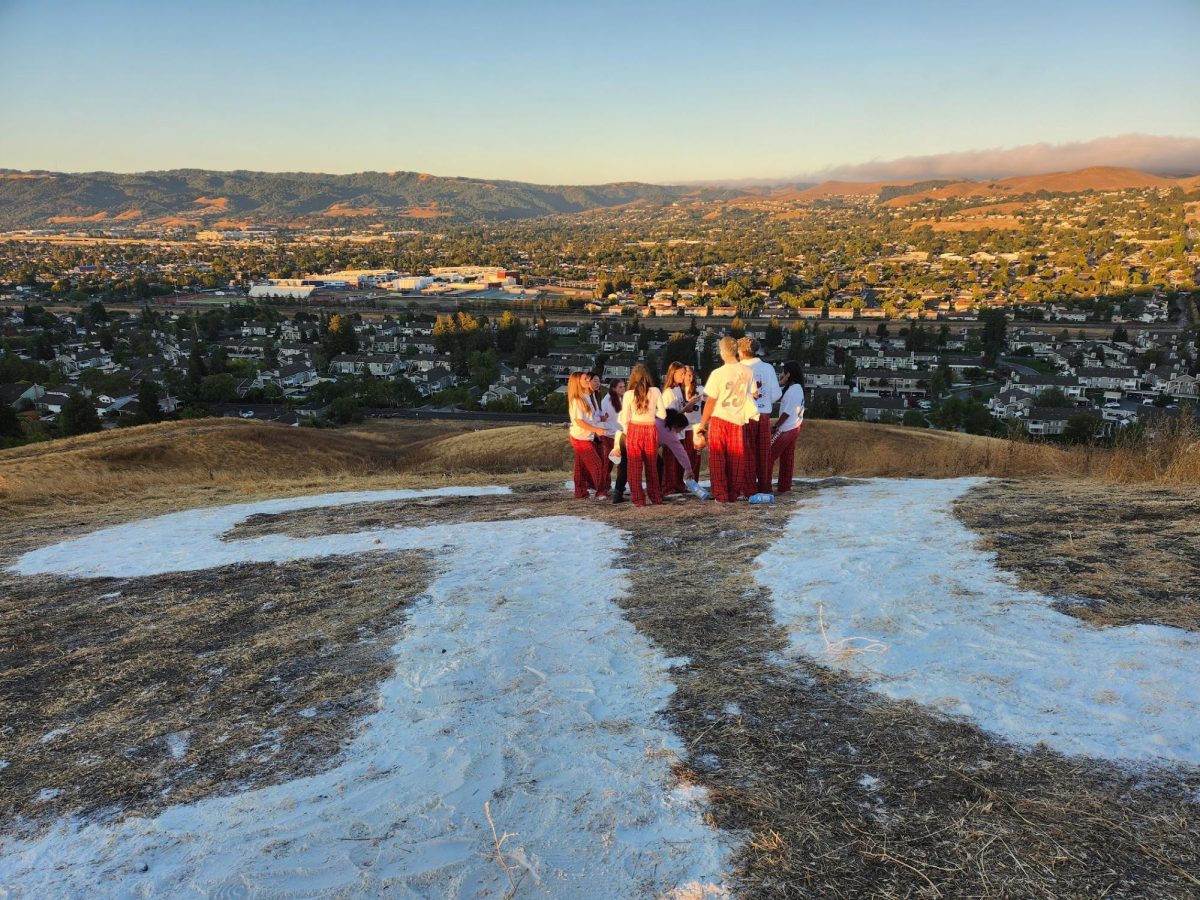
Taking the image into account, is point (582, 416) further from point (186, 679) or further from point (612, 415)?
point (186, 679)

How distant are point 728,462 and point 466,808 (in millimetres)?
5930

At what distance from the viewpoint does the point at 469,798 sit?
3.36m

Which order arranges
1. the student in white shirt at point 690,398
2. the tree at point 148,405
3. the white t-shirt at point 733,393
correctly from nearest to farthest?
the white t-shirt at point 733,393
the student in white shirt at point 690,398
the tree at point 148,405

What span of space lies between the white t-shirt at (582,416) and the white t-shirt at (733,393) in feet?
5.27

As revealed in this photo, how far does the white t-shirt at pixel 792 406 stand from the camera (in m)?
8.48

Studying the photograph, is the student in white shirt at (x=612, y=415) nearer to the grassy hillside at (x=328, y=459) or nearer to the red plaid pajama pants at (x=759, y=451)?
the red plaid pajama pants at (x=759, y=451)

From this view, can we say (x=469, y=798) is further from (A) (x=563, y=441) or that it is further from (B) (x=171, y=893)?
(A) (x=563, y=441)

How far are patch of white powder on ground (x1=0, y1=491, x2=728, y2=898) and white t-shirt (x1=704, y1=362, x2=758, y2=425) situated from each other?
3.59 m

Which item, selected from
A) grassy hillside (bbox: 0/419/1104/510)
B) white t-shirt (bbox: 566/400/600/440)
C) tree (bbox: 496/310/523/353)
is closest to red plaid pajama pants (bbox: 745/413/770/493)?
white t-shirt (bbox: 566/400/600/440)

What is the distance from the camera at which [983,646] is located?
15.0ft

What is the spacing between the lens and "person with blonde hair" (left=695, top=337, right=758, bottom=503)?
314 inches

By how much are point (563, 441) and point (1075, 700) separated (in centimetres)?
1912

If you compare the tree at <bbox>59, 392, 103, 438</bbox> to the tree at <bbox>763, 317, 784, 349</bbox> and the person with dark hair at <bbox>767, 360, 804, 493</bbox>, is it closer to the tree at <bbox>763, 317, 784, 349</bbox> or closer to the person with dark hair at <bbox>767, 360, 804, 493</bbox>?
the person with dark hair at <bbox>767, 360, 804, 493</bbox>

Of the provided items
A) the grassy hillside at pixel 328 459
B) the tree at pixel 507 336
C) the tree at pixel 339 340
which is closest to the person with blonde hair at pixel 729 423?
the grassy hillside at pixel 328 459
